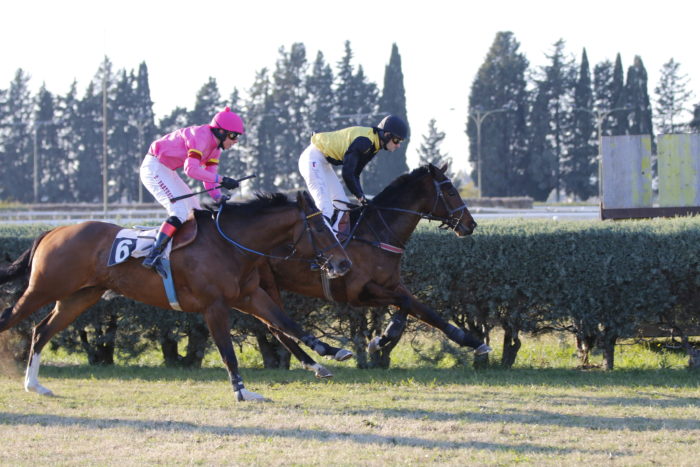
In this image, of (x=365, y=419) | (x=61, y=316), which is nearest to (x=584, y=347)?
(x=365, y=419)

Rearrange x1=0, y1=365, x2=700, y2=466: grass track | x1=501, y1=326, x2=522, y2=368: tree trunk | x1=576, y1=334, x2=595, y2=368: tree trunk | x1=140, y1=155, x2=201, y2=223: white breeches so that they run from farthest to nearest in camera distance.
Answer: x1=501, y1=326, x2=522, y2=368: tree trunk → x1=576, y1=334, x2=595, y2=368: tree trunk → x1=140, y1=155, x2=201, y2=223: white breeches → x1=0, y1=365, x2=700, y2=466: grass track

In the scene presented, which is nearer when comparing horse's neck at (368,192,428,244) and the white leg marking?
the white leg marking

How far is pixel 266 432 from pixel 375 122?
57.4 m

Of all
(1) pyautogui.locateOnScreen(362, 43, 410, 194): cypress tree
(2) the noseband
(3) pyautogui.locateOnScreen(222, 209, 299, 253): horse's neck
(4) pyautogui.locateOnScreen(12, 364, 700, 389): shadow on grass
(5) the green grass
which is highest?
(1) pyautogui.locateOnScreen(362, 43, 410, 194): cypress tree

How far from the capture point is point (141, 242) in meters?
7.70

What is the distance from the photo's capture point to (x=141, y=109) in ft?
236

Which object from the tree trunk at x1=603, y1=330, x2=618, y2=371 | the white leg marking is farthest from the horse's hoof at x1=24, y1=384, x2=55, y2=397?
the tree trunk at x1=603, y1=330, x2=618, y2=371

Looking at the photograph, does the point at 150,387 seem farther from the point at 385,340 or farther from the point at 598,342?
the point at 598,342

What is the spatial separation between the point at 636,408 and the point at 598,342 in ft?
7.67

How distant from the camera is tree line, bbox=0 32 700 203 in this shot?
6309 cm

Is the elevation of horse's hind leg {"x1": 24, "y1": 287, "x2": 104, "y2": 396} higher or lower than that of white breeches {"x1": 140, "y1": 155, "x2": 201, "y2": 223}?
lower

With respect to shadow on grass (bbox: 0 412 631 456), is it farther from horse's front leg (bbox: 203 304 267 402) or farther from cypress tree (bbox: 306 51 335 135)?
cypress tree (bbox: 306 51 335 135)

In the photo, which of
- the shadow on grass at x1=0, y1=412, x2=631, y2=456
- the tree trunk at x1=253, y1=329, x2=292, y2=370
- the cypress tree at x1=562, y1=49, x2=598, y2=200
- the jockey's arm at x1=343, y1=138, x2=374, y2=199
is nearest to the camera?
the shadow on grass at x1=0, y1=412, x2=631, y2=456

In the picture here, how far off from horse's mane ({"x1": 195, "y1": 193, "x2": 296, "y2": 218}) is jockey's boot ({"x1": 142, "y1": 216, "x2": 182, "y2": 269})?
0.32 m
